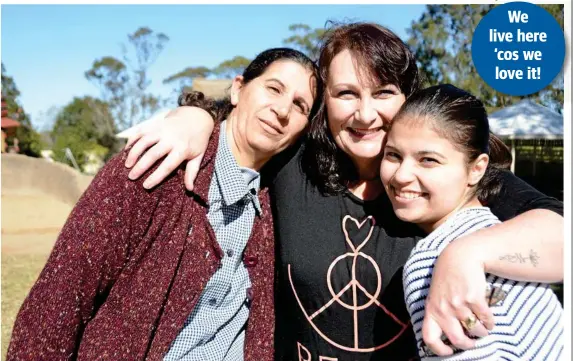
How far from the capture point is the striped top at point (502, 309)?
1482mm

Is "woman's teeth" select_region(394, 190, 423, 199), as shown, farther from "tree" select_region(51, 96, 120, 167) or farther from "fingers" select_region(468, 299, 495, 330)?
"tree" select_region(51, 96, 120, 167)

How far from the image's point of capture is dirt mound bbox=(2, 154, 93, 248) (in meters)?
11.4

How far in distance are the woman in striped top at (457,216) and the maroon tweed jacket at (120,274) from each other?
25.1 inches

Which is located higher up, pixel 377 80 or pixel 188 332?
pixel 377 80

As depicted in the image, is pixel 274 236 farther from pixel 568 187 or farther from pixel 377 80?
pixel 568 187

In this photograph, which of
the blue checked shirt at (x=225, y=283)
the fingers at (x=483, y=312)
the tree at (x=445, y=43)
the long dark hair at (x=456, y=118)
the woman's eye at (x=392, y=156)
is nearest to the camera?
the fingers at (x=483, y=312)

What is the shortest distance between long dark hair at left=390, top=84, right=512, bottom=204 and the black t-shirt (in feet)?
0.67

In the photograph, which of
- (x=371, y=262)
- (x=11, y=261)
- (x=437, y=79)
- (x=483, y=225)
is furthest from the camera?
(x=437, y=79)

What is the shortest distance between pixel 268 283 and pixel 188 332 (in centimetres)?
36

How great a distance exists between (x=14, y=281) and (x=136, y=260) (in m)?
5.72

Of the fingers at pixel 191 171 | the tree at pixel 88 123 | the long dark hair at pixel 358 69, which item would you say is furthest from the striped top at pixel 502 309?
the tree at pixel 88 123

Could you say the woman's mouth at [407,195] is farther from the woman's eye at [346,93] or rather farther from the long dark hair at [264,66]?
the long dark hair at [264,66]

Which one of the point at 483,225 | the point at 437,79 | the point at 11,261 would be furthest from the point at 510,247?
the point at 437,79

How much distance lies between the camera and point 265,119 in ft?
6.59
